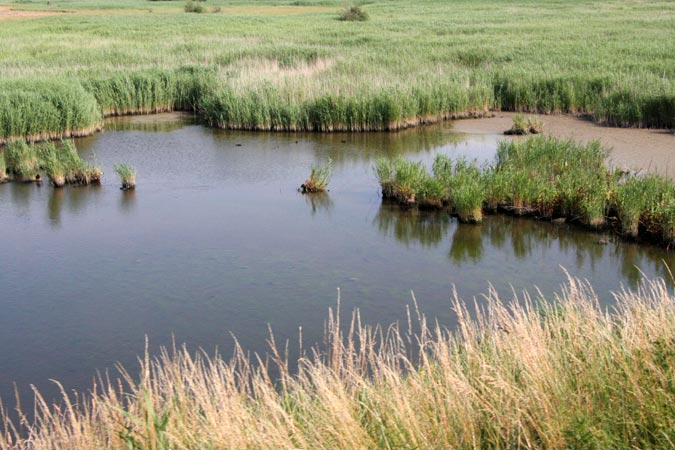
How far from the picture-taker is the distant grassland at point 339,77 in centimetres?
Result: 1688

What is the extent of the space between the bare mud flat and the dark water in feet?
11.3

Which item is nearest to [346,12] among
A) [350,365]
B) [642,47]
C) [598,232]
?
[642,47]

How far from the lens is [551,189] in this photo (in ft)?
35.1

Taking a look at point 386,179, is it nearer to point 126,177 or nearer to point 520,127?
point 126,177

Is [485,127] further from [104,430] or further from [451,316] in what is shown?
[104,430]

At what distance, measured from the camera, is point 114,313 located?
7785 mm

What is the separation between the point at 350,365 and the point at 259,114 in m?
13.6

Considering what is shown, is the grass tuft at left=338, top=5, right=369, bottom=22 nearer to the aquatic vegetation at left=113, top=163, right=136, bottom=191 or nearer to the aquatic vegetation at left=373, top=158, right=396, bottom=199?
the aquatic vegetation at left=113, top=163, right=136, bottom=191

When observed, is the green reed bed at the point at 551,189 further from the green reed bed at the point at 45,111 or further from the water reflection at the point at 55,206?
the green reed bed at the point at 45,111

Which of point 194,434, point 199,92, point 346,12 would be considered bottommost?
point 194,434

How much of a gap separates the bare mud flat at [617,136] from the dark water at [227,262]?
11.3 feet

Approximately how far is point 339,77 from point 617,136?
7.12 m

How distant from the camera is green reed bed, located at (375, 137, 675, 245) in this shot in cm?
969

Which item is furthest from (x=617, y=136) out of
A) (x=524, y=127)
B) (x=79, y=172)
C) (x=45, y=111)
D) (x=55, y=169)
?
(x=45, y=111)
